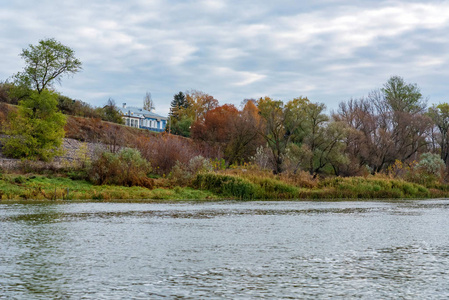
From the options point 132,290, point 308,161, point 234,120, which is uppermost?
point 234,120

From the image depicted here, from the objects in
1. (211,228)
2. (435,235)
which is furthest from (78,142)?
(435,235)

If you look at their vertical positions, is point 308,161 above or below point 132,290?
above

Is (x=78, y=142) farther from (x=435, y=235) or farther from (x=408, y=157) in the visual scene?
(x=435, y=235)

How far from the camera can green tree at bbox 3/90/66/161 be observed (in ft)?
169

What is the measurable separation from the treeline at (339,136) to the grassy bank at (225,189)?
797cm

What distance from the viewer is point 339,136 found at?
221 feet

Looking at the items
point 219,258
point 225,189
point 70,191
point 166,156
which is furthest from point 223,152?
point 219,258

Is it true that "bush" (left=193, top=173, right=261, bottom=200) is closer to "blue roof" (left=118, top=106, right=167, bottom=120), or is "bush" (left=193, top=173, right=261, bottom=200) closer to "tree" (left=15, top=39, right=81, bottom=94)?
"tree" (left=15, top=39, right=81, bottom=94)

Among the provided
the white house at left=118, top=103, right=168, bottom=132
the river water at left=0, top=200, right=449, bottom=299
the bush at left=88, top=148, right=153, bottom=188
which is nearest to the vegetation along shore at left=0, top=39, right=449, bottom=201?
the bush at left=88, top=148, right=153, bottom=188

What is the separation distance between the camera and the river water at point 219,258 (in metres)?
9.54

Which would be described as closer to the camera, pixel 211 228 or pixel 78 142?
pixel 211 228

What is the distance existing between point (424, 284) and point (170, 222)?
13.1 metres

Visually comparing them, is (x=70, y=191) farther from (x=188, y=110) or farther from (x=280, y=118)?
(x=188, y=110)

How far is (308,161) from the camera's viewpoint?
67.1 meters
